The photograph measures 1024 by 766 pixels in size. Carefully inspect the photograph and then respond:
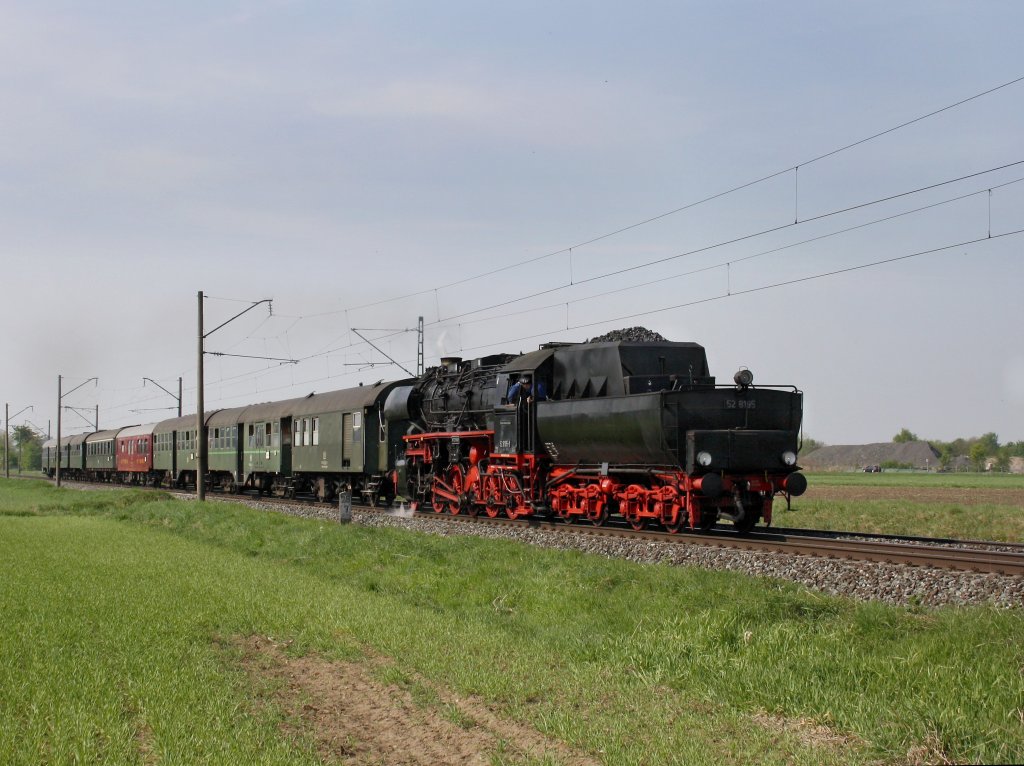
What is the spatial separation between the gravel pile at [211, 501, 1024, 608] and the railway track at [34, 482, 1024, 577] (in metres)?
0.43

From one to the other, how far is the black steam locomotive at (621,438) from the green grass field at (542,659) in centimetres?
309

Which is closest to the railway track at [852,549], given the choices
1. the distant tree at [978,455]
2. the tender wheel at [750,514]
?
the tender wheel at [750,514]

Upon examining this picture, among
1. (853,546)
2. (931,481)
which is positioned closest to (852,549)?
(853,546)

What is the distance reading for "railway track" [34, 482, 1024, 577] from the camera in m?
12.2

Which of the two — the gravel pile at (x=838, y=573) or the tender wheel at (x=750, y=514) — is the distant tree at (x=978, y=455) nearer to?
the tender wheel at (x=750, y=514)

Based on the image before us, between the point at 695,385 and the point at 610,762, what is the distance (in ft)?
36.7

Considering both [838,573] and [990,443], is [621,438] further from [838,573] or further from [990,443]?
[990,443]

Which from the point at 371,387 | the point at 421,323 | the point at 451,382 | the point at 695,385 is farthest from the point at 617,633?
the point at 421,323

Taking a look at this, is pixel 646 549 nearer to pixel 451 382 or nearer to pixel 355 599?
pixel 355 599

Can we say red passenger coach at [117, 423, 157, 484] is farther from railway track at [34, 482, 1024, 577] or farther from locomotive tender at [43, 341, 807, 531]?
railway track at [34, 482, 1024, 577]

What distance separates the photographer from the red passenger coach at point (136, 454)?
2048 inches

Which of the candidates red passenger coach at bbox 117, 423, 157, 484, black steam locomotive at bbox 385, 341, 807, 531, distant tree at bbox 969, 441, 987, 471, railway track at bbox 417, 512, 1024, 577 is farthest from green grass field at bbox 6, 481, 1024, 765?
distant tree at bbox 969, 441, 987, 471

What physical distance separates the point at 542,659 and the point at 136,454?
1999 inches

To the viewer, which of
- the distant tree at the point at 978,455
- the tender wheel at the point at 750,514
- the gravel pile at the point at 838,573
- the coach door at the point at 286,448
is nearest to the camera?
the gravel pile at the point at 838,573
